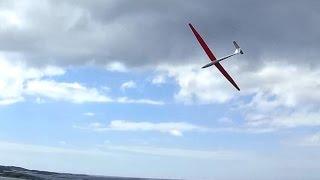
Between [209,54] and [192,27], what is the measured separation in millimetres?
6169

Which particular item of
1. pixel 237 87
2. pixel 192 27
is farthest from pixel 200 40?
pixel 237 87

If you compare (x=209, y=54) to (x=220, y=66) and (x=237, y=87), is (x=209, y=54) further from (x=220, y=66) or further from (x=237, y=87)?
(x=237, y=87)

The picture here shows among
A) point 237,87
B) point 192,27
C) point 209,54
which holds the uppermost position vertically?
point 192,27

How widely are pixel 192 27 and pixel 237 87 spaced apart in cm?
1454

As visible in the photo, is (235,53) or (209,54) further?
(209,54)

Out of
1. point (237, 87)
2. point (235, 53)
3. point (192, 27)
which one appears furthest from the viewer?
point (192, 27)

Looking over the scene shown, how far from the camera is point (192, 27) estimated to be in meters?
82.9

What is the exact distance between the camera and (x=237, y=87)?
249 ft

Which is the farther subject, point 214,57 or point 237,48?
point 214,57

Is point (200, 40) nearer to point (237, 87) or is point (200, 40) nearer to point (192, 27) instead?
point (192, 27)

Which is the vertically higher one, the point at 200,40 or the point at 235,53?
the point at 200,40

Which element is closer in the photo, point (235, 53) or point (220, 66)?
point (235, 53)

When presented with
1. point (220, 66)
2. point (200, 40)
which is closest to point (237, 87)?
point (220, 66)

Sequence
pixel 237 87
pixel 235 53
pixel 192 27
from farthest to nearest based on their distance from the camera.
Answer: pixel 192 27, pixel 237 87, pixel 235 53
